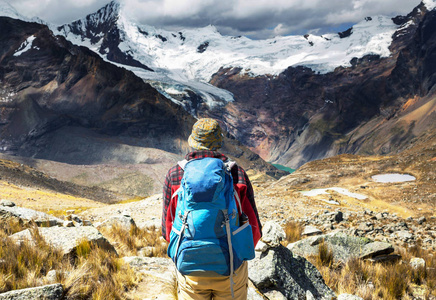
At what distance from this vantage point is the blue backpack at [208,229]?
281cm

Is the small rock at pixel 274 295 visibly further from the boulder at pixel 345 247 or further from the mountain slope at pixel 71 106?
the mountain slope at pixel 71 106

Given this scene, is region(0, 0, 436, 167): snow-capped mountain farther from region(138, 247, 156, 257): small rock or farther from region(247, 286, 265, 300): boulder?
region(247, 286, 265, 300): boulder

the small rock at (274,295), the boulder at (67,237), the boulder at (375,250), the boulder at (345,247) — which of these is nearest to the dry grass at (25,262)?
the boulder at (67,237)

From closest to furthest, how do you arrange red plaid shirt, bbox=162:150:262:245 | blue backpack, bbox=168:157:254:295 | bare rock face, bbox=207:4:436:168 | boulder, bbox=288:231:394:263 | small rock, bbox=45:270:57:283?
blue backpack, bbox=168:157:254:295 → red plaid shirt, bbox=162:150:262:245 → small rock, bbox=45:270:57:283 → boulder, bbox=288:231:394:263 → bare rock face, bbox=207:4:436:168

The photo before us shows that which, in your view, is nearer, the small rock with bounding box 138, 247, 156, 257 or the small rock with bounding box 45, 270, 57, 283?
the small rock with bounding box 45, 270, 57, 283

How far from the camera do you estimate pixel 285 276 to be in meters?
4.71

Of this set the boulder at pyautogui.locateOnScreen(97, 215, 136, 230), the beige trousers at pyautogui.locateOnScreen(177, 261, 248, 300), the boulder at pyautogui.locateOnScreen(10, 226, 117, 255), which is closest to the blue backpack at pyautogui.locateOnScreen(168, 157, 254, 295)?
the beige trousers at pyautogui.locateOnScreen(177, 261, 248, 300)

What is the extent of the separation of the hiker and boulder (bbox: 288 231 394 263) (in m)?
3.73

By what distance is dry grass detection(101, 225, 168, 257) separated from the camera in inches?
256

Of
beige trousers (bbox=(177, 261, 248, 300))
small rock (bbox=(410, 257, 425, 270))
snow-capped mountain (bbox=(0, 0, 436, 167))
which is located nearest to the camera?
beige trousers (bbox=(177, 261, 248, 300))

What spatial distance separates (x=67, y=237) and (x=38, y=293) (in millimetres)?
1734

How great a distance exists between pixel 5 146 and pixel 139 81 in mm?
42572

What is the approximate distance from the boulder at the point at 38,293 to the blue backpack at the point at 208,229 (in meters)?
1.63

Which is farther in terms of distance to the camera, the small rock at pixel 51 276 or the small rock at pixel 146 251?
the small rock at pixel 146 251
